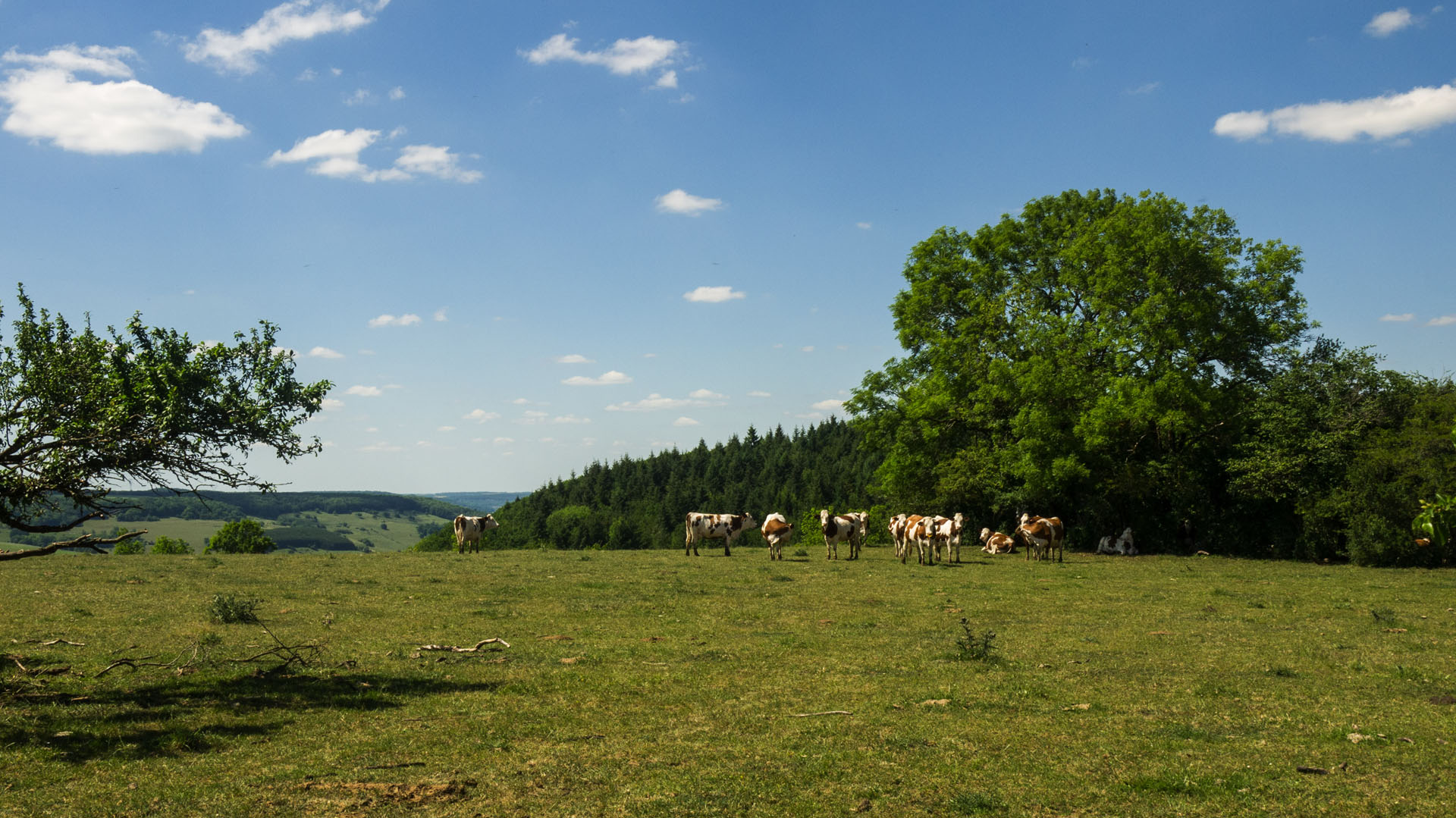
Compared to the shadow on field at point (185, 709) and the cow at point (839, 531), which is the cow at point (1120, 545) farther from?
the shadow on field at point (185, 709)

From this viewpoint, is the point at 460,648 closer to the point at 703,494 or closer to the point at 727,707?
the point at 727,707

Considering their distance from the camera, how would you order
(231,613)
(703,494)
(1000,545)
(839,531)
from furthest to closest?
(703,494)
(1000,545)
(839,531)
(231,613)

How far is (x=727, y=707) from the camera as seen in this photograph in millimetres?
10641

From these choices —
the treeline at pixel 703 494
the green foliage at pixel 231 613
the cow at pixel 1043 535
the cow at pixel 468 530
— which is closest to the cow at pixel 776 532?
the cow at pixel 1043 535

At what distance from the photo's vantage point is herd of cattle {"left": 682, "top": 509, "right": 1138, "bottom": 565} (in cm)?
3384

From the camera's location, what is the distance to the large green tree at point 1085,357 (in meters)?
38.2

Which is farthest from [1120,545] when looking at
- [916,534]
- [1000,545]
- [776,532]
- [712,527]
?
[712,527]

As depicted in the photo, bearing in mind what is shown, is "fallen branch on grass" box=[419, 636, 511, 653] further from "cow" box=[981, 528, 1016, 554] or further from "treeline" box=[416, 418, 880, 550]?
"treeline" box=[416, 418, 880, 550]

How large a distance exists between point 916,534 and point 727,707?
Answer: 23.5 metres

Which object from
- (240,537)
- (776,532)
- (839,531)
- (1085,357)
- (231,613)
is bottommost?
(240,537)

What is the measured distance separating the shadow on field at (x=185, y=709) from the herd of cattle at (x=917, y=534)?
24210 mm

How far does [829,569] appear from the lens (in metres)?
29.9

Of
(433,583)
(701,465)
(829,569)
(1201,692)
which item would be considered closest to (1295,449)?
(829,569)

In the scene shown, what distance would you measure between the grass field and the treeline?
96883 mm
